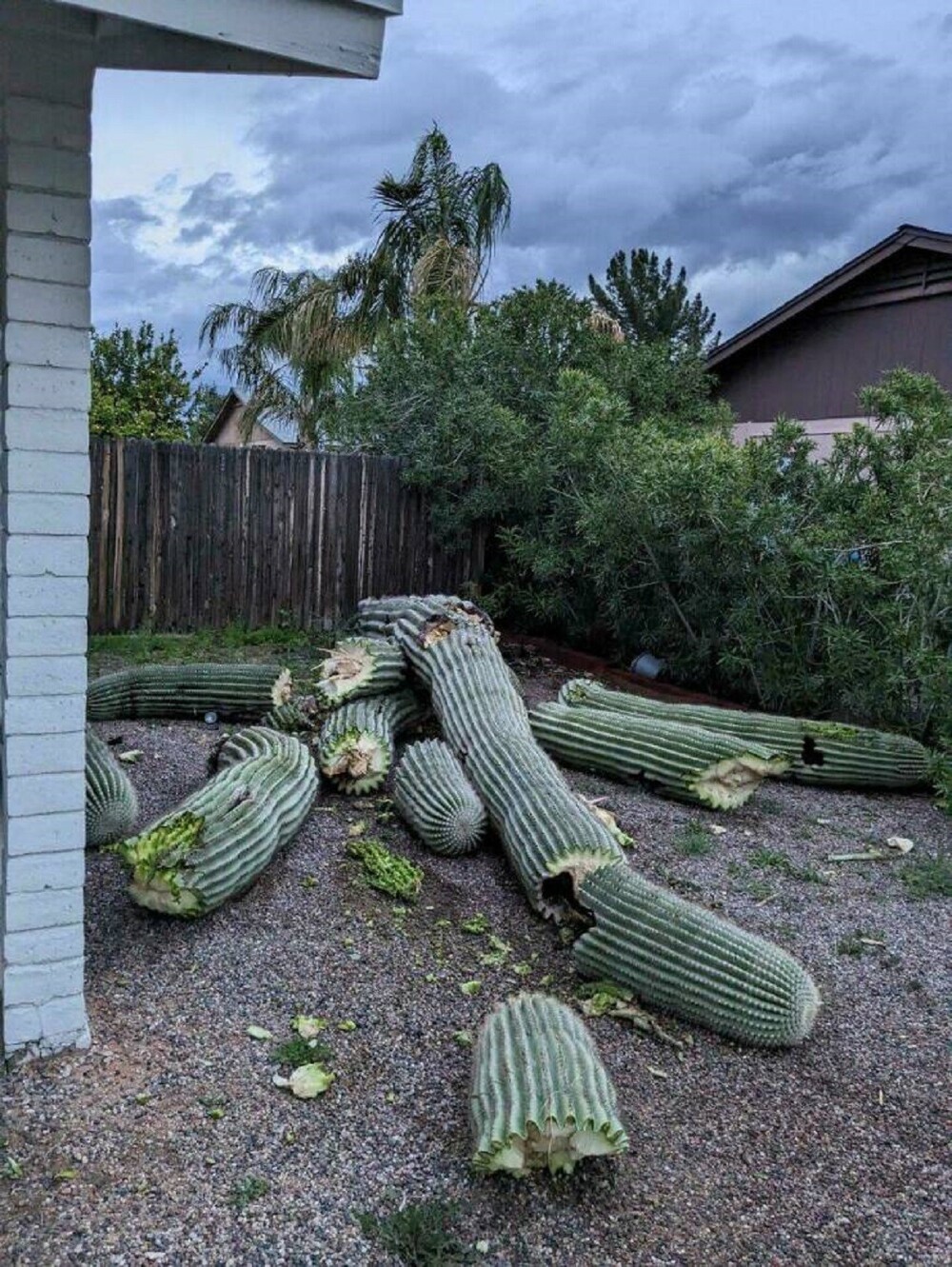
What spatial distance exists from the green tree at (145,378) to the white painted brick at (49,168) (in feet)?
52.3

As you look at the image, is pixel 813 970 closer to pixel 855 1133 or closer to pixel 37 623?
pixel 855 1133

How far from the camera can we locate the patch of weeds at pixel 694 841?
4539 millimetres

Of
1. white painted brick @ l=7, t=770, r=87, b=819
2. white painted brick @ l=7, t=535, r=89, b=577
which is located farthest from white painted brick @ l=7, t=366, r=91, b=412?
white painted brick @ l=7, t=770, r=87, b=819

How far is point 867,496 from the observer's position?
621 cm

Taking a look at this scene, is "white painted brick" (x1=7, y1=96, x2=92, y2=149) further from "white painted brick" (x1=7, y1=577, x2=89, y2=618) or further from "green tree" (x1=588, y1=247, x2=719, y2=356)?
"green tree" (x1=588, y1=247, x2=719, y2=356)

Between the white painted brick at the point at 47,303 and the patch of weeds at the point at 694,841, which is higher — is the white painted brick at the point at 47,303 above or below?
above

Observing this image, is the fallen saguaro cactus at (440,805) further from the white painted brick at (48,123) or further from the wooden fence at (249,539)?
the wooden fence at (249,539)

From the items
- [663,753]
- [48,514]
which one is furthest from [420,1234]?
[663,753]

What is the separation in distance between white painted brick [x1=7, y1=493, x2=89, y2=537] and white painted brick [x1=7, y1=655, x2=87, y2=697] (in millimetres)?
320

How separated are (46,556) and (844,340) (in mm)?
12343

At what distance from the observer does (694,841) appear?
464 cm

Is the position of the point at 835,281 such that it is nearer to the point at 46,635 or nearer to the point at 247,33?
the point at 247,33

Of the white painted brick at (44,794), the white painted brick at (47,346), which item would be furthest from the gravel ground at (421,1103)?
Result: the white painted brick at (47,346)

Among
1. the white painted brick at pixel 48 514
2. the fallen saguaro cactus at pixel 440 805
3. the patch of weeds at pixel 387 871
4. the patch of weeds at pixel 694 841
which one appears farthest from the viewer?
the patch of weeds at pixel 694 841
